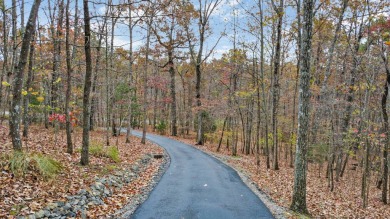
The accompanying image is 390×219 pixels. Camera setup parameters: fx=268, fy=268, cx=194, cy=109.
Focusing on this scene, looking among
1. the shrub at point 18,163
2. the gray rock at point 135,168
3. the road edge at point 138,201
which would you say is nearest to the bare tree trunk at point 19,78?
the shrub at point 18,163

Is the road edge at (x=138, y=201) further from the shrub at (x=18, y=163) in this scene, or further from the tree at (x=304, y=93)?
the tree at (x=304, y=93)

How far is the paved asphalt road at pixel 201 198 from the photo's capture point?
24.0ft

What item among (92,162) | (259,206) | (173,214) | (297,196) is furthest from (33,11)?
(297,196)

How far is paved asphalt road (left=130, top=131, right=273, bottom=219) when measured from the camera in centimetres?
732

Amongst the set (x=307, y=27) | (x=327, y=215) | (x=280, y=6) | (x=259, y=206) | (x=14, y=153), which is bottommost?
(x=327, y=215)

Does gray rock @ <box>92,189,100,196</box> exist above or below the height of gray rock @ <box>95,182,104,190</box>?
below

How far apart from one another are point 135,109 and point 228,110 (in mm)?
11258

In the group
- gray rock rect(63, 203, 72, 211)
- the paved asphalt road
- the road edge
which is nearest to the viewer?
gray rock rect(63, 203, 72, 211)

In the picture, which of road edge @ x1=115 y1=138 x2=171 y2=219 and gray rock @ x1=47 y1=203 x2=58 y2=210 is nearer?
gray rock @ x1=47 y1=203 x2=58 y2=210

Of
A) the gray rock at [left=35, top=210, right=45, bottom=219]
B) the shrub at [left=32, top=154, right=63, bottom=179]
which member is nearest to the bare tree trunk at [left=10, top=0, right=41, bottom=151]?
the shrub at [left=32, top=154, right=63, bottom=179]

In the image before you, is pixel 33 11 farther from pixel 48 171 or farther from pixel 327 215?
pixel 327 215

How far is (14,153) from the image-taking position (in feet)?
23.0

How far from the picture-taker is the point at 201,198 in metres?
8.66

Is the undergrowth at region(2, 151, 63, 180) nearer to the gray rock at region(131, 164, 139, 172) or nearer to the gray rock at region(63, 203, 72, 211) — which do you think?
the gray rock at region(63, 203, 72, 211)
